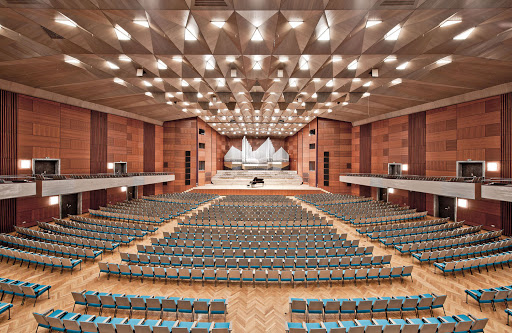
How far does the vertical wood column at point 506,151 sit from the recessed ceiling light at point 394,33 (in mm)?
8101

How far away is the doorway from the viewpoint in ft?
40.2

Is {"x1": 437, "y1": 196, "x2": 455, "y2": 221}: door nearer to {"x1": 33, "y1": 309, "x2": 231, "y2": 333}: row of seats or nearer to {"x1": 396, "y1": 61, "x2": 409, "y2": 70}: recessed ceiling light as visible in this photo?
{"x1": 396, "y1": 61, "x2": 409, "y2": 70}: recessed ceiling light

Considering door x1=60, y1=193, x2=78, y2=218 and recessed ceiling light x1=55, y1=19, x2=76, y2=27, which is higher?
recessed ceiling light x1=55, y1=19, x2=76, y2=27

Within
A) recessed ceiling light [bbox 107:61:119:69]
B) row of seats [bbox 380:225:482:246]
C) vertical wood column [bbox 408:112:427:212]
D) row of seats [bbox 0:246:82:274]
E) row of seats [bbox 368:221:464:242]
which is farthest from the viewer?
vertical wood column [bbox 408:112:427:212]

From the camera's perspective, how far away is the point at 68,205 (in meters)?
12.5

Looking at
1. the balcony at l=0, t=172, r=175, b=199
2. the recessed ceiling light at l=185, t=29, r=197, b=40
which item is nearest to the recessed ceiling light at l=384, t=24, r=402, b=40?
the recessed ceiling light at l=185, t=29, r=197, b=40

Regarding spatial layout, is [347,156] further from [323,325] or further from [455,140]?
[323,325]

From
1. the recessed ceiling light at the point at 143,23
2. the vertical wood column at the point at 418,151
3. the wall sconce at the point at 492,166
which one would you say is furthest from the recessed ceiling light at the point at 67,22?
the vertical wood column at the point at 418,151

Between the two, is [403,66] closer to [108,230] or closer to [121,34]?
[121,34]

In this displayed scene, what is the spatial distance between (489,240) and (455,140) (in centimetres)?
625

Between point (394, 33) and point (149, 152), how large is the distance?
1927cm

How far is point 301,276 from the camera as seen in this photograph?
5.11 metres

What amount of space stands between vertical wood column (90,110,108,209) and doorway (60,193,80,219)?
36.9 inches

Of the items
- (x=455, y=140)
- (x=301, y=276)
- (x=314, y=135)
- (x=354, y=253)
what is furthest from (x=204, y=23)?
(x=314, y=135)
